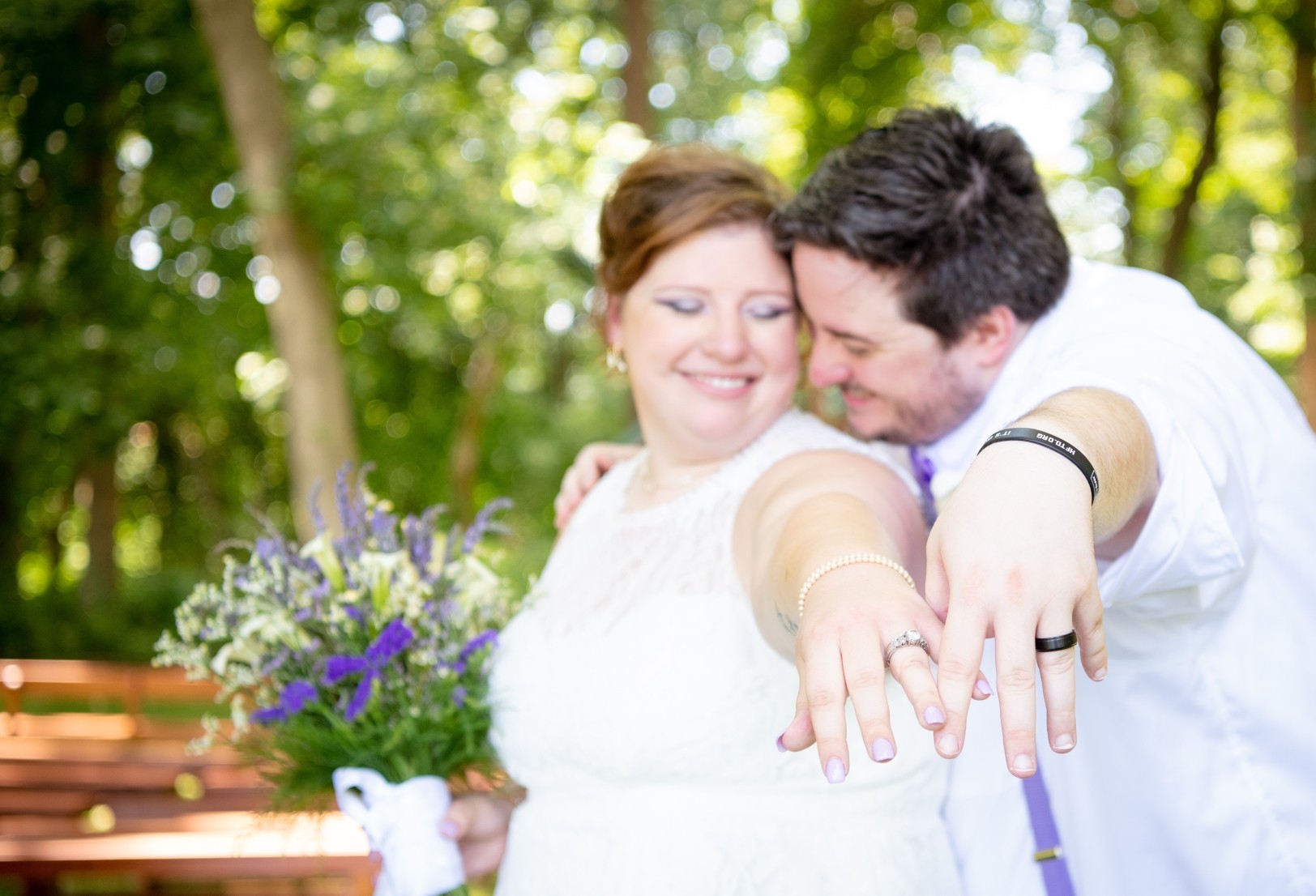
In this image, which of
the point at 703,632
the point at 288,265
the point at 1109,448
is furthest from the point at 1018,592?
the point at 288,265

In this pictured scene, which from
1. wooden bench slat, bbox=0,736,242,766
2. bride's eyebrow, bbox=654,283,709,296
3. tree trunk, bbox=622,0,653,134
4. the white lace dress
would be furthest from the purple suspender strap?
tree trunk, bbox=622,0,653,134

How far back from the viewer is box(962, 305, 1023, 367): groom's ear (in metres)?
2.28

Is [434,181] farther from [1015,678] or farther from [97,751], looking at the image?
[1015,678]

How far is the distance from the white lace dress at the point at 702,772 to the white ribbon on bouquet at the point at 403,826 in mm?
218

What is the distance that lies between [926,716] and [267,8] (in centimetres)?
1118

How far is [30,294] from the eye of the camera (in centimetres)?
1169

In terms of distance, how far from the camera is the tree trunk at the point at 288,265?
7.80 meters

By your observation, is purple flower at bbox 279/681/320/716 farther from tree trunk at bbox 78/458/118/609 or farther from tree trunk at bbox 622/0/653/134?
tree trunk at bbox 78/458/118/609

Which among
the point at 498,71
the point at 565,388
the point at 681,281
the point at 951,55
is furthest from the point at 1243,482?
the point at 565,388

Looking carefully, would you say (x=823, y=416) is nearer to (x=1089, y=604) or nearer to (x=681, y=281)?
(x=681, y=281)

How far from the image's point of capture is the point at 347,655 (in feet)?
7.42

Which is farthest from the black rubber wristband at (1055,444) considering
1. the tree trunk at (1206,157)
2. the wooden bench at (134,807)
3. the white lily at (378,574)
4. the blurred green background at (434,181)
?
the tree trunk at (1206,157)

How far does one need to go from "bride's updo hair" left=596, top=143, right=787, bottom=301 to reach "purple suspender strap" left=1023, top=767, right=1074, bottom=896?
54.9 inches

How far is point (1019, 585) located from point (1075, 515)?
5.1 inches
